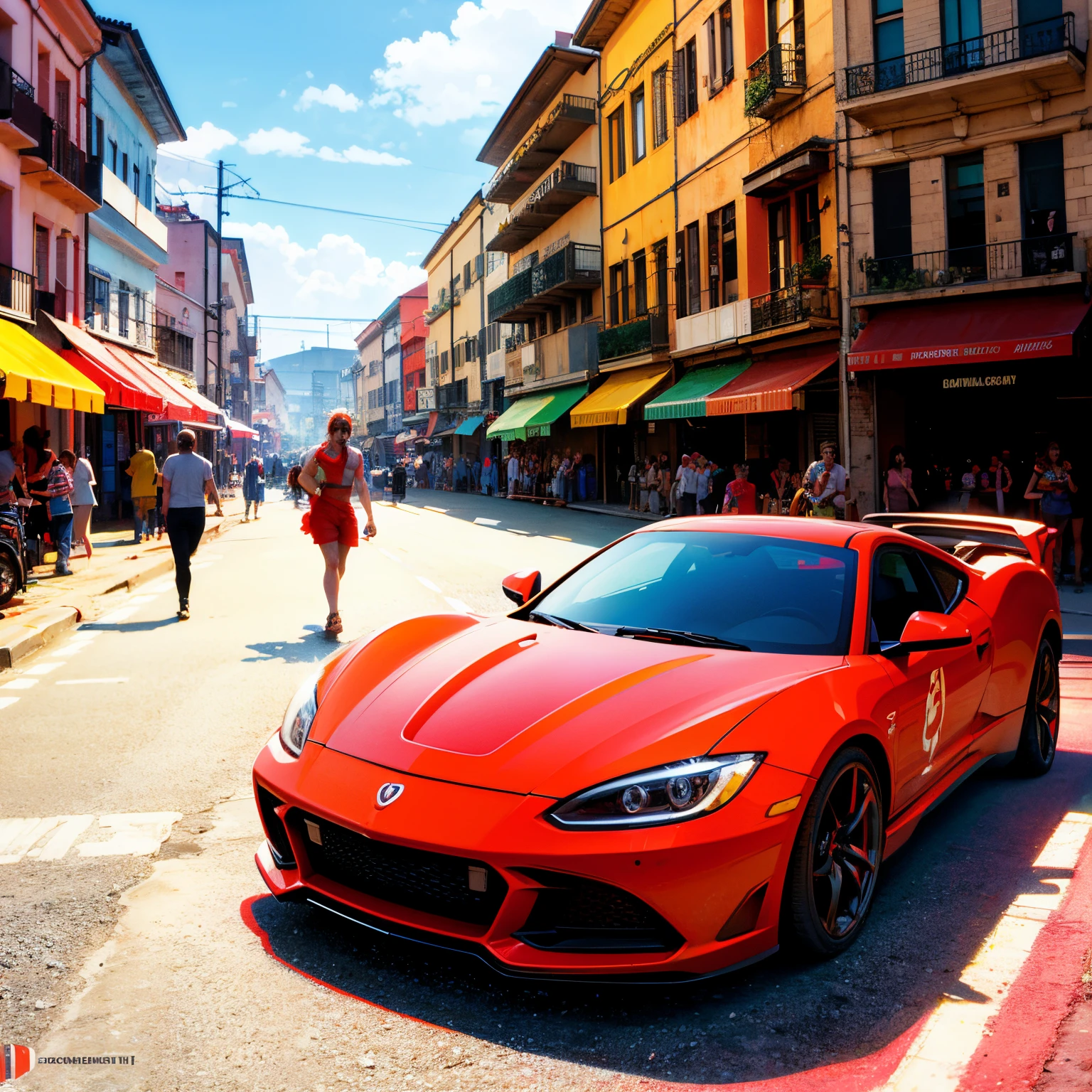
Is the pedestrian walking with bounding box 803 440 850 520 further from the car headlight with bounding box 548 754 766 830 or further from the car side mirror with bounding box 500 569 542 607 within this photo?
the car headlight with bounding box 548 754 766 830

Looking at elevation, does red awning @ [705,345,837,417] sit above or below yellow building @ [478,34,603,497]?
below

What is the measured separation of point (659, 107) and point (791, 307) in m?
12.1

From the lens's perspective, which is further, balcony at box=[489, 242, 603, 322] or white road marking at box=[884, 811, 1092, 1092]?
balcony at box=[489, 242, 603, 322]

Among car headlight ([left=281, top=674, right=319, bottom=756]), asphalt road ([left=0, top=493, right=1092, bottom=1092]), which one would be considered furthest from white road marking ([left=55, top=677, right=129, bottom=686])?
car headlight ([left=281, top=674, right=319, bottom=756])

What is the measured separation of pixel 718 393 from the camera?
77.9 ft

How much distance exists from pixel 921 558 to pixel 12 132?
1959 cm

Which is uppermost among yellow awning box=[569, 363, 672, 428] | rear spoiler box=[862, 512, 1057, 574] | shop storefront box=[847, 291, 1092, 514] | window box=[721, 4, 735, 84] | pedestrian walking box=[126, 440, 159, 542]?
window box=[721, 4, 735, 84]

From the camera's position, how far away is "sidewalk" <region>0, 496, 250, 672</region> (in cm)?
915

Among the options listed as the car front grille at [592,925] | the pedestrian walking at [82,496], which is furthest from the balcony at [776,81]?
the car front grille at [592,925]

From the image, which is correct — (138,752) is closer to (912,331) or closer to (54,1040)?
(54,1040)

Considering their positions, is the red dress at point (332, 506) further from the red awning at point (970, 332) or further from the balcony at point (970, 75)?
the balcony at point (970, 75)

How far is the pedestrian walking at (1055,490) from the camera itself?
13.6 m

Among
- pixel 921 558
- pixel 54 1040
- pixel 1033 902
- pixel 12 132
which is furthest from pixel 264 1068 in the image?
pixel 12 132

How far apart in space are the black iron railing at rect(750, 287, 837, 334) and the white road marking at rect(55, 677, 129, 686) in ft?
53.7
